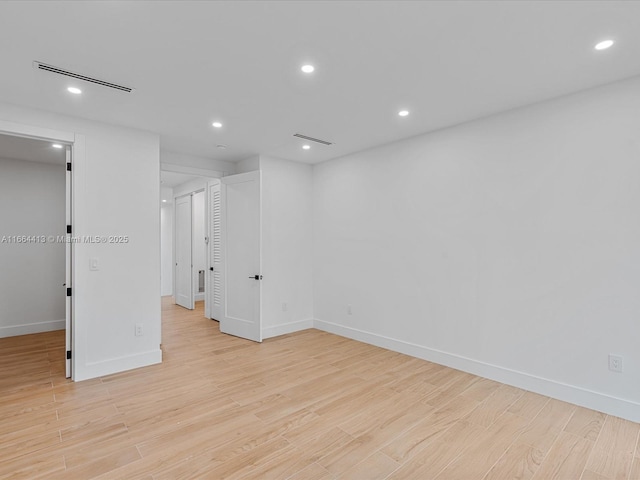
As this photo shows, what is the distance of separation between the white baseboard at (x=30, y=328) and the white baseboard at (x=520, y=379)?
199 inches

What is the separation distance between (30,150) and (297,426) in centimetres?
530

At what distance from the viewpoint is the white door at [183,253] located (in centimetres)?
707

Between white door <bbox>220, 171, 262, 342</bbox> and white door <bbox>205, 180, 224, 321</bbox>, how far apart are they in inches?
31.3

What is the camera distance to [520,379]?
3197 millimetres

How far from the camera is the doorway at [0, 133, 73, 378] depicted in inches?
202

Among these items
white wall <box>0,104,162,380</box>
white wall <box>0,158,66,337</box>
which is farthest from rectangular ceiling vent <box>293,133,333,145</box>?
white wall <box>0,158,66,337</box>

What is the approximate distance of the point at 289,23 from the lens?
1.98 meters

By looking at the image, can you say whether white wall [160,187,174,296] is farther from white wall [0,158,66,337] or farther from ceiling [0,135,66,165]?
ceiling [0,135,66,165]

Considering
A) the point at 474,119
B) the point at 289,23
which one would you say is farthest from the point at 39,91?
the point at 474,119

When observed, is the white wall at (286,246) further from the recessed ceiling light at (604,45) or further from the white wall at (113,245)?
the recessed ceiling light at (604,45)

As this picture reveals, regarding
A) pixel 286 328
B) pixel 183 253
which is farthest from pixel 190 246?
pixel 286 328

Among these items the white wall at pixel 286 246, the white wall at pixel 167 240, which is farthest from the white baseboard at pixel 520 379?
the white wall at pixel 167 240

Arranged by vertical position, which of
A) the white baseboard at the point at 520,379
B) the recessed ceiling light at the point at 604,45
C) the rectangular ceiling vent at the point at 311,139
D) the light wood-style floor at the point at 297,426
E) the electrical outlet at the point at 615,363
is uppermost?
the recessed ceiling light at the point at 604,45

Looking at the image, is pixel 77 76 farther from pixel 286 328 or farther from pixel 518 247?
pixel 518 247
